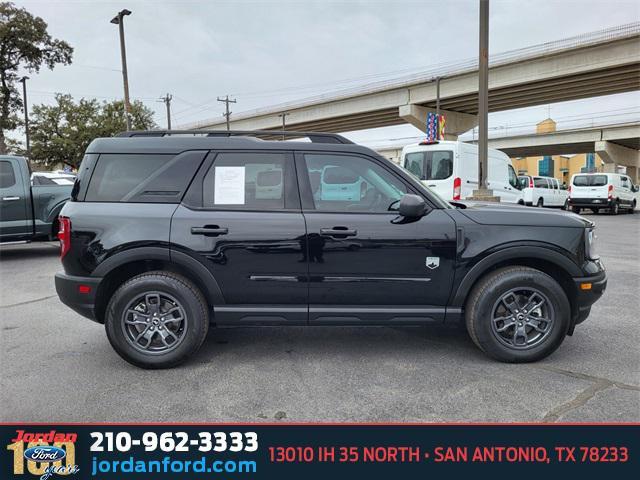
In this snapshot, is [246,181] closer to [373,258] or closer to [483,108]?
[373,258]

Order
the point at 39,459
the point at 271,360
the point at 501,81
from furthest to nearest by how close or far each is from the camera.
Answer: the point at 501,81 → the point at 271,360 → the point at 39,459

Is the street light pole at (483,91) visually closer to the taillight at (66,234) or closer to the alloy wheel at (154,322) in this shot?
the alloy wheel at (154,322)

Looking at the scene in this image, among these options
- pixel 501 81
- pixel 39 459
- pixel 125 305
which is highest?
pixel 501 81

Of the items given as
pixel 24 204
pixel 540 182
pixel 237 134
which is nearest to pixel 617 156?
pixel 540 182

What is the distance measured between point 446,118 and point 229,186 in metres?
37.1

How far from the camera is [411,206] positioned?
11.6 ft

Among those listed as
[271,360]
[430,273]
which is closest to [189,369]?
[271,360]

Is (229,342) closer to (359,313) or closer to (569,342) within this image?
(359,313)

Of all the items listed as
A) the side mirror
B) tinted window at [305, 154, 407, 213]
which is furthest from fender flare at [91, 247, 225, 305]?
the side mirror

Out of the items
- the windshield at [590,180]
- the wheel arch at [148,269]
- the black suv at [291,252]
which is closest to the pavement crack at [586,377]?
the black suv at [291,252]

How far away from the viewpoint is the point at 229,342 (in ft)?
14.3

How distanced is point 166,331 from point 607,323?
14.2 ft

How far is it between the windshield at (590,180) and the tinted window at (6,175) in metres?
22.6

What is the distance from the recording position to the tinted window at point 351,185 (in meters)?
3.71
